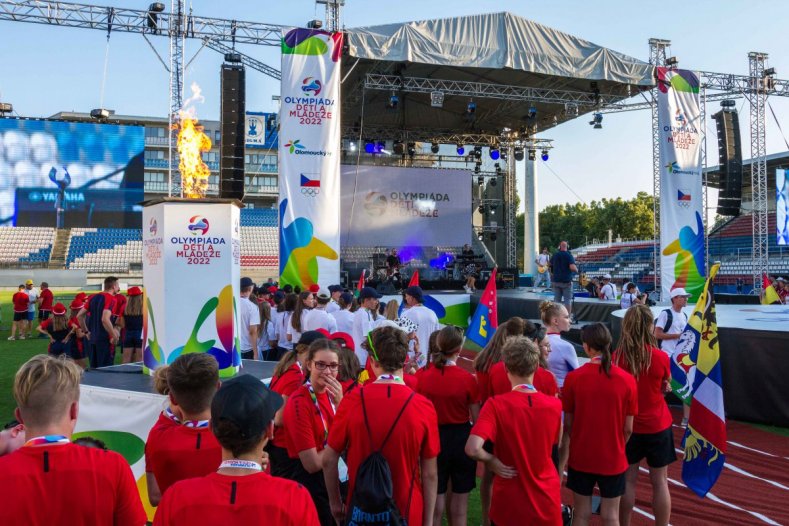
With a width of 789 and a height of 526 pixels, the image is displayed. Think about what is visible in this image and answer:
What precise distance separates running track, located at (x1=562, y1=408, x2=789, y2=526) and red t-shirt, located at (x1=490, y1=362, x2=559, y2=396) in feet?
5.48

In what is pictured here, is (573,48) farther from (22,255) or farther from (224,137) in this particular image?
(22,255)

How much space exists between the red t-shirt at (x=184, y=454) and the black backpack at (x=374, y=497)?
595 mm

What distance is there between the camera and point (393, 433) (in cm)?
267

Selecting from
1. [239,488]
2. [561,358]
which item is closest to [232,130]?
[561,358]

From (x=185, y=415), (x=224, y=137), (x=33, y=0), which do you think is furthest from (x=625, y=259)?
(x=185, y=415)

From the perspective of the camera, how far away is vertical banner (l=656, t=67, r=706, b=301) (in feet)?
54.6

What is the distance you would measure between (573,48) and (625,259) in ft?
77.5

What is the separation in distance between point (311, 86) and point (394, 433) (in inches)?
482

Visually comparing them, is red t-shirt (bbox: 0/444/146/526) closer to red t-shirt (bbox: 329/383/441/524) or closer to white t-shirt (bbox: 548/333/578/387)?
red t-shirt (bbox: 329/383/441/524)

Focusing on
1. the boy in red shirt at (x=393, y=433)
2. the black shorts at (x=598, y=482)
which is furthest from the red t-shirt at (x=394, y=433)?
the black shorts at (x=598, y=482)

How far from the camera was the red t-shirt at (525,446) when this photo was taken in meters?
2.95

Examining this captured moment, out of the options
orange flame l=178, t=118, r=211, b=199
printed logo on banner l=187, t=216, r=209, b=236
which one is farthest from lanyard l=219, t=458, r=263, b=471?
orange flame l=178, t=118, r=211, b=199

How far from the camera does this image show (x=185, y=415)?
2486 mm

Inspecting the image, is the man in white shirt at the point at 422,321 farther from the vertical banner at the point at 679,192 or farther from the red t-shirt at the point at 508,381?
the vertical banner at the point at 679,192
